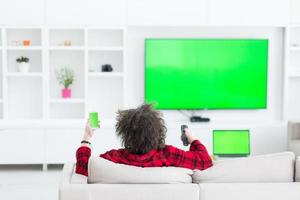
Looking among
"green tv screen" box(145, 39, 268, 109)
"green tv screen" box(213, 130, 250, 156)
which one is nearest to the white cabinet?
"green tv screen" box(145, 39, 268, 109)

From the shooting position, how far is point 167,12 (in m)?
6.37

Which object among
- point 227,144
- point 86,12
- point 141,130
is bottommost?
point 227,144

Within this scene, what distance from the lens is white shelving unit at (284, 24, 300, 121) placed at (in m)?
6.63

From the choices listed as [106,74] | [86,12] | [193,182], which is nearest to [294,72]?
[106,74]

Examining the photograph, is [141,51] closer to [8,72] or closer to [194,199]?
[8,72]

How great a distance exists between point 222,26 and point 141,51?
1.07m

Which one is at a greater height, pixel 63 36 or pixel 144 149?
pixel 63 36

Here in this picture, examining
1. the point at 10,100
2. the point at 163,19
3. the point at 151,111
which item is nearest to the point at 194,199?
the point at 151,111

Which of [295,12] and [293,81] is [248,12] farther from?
[293,81]

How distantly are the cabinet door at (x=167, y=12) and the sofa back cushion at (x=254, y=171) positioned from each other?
12.7 feet

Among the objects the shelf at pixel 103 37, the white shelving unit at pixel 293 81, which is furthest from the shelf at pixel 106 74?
the white shelving unit at pixel 293 81

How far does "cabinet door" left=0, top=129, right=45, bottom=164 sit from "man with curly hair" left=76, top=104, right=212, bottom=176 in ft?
11.1

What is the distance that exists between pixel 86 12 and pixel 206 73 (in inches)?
65.5

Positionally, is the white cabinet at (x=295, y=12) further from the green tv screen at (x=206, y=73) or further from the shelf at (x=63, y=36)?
the shelf at (x=63, y=36)
